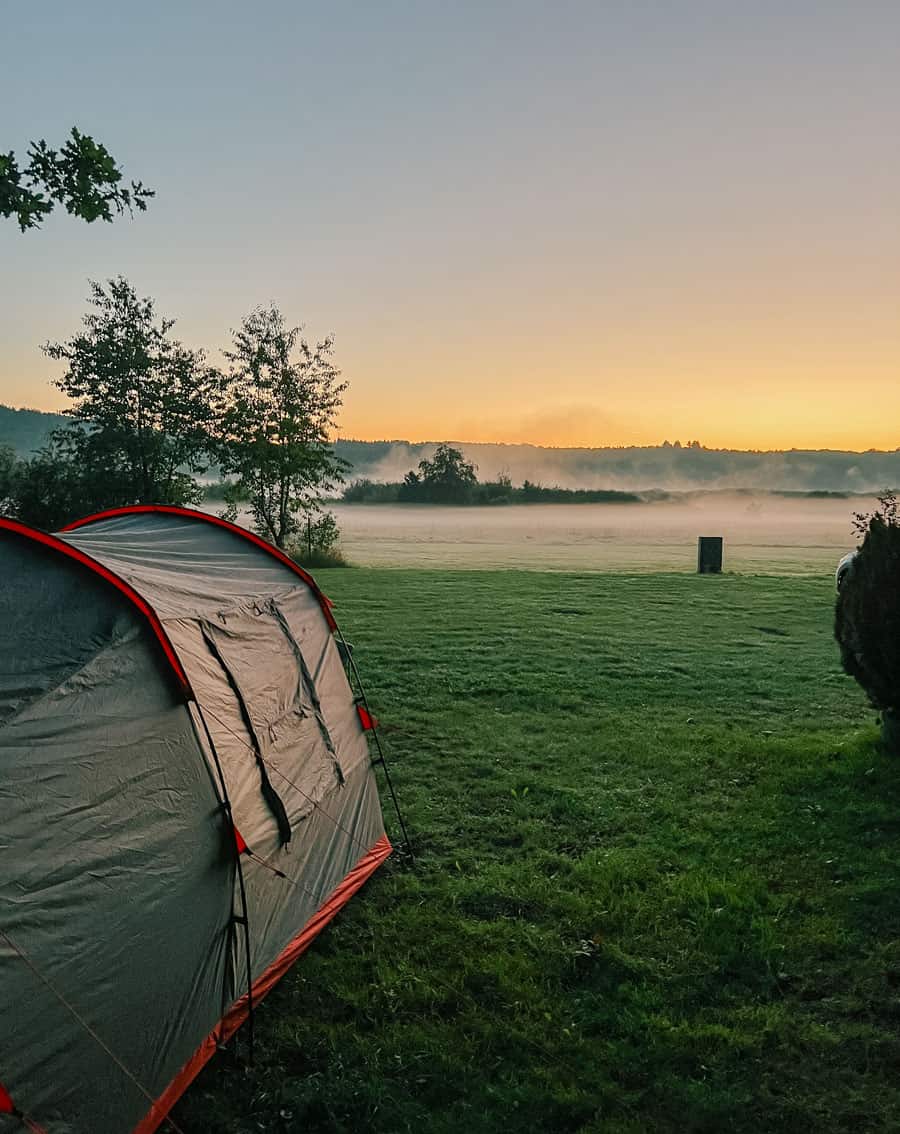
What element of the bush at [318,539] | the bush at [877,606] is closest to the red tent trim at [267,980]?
the bush at [877,606]

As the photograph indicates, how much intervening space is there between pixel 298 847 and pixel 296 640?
53.5 inches

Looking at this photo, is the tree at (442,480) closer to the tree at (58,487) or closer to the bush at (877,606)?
the tree at (58,487)

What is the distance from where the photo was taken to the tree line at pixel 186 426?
2898cm

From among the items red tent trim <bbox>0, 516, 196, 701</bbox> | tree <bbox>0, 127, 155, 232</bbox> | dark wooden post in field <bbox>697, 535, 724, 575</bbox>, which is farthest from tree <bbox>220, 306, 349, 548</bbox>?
red tent trim <bbox>0, 516, 196, 701</bbox>

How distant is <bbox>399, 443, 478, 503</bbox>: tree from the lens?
5166cm

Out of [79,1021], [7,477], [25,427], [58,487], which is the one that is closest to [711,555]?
[58,487]

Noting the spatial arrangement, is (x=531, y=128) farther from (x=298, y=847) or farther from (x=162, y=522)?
(x=298, y=847)

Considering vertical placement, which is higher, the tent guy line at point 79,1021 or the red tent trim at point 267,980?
the tent guy line at point 79,1021

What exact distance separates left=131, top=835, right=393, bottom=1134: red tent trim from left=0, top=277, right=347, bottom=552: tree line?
2502 cm

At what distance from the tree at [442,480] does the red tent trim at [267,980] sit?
46.6m

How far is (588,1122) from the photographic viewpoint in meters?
3.19

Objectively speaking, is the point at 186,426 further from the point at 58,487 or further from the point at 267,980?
the point at 267,980

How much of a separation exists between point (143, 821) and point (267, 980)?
1243 millimetres

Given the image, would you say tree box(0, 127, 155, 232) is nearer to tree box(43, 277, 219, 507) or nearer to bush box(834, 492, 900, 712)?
bush box(834, 492, 900, 712)
